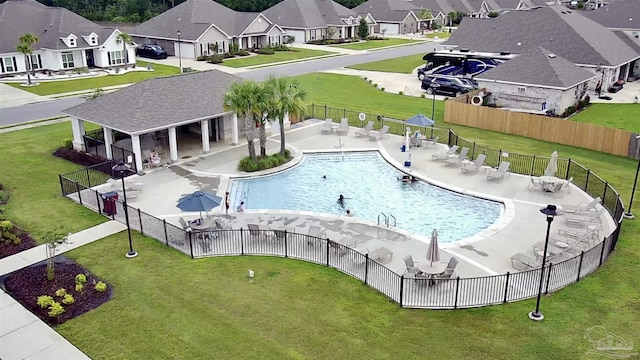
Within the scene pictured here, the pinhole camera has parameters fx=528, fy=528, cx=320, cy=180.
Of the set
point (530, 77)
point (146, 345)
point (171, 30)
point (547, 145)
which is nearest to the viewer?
point (146, 345)

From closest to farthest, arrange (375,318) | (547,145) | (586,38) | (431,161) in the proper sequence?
1. (375,318)
2. (431,161)
3. (547,145)
4. (586,38)

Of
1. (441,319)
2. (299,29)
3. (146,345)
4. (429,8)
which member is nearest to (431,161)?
(441,319)

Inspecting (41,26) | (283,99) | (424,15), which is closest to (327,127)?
(283,99)

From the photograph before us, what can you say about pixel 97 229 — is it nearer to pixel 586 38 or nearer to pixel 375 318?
pixel 375 318

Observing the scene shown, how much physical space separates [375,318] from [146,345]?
694cm

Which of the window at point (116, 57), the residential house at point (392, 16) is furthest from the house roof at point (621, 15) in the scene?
the window at point (116, 57)

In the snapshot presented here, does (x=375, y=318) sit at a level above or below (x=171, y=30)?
below

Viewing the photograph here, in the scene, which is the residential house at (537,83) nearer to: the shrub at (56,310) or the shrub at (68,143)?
the shrub at (68,143)

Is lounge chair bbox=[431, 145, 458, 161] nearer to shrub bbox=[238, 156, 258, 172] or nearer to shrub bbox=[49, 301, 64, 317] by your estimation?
shrub bbox=[238, 156, 258, 172]

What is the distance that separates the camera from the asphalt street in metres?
43.1

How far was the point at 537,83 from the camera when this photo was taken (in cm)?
4353

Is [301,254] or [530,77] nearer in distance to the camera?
[301,254]

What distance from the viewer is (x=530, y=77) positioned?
1743 inches

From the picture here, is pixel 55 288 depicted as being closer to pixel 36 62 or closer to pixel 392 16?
pixel 36 62
